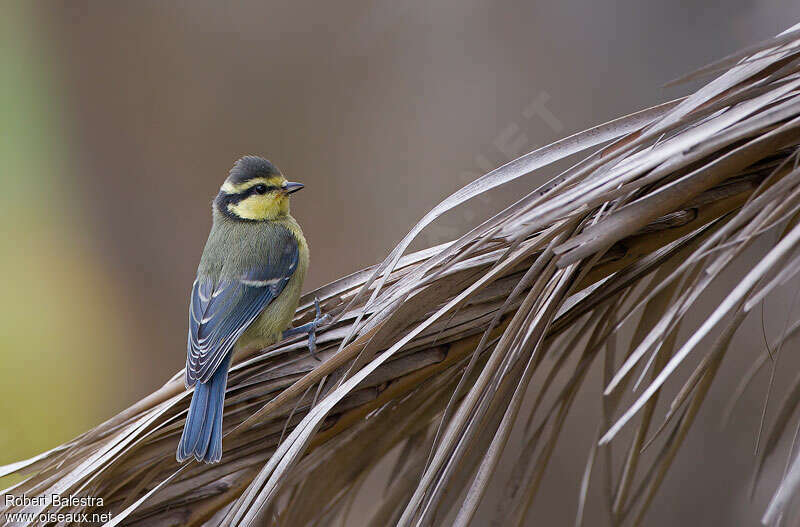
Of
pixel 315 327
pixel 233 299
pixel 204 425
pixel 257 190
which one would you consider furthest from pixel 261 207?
pixel 204 425

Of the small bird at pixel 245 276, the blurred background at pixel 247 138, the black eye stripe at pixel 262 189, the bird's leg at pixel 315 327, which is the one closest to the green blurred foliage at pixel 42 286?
the blurred background at pixel 247 138

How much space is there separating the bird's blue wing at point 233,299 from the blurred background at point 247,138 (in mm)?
1256

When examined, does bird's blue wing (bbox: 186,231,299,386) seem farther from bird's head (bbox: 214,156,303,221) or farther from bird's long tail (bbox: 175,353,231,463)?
bird's long tail (bbox: 175,353,231,463)

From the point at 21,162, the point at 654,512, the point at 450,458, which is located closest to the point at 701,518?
the point at 654,512

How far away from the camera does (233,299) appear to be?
200cm

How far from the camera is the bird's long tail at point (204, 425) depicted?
3.58 feet

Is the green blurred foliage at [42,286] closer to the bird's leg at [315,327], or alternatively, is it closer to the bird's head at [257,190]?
the bird's head at [257,190]

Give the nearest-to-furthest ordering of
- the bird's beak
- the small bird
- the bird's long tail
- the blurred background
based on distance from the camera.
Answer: the bird's long tail, the small bird, the bird's beak, the blurred background

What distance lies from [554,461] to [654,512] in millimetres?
476

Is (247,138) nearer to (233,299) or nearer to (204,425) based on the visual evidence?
(233,299)

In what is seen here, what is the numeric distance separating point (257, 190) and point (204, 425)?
1.23 meters

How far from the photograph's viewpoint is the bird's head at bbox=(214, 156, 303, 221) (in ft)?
7.50

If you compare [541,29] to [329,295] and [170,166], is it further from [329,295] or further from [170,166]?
[329,295]

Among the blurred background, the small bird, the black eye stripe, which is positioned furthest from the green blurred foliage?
the black eye stripe
